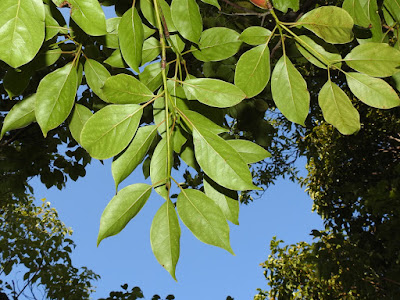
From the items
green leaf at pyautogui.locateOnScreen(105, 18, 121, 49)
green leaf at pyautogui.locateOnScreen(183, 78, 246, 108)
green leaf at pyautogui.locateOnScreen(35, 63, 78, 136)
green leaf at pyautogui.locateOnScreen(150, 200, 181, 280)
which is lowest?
green leaf at pyautogui.locateOnScreen(150, 200, 181, 280)

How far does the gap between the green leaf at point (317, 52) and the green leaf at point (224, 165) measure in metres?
0.27

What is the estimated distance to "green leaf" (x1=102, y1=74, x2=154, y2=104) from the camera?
26.9 inches

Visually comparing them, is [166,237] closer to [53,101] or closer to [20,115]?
[53,101]

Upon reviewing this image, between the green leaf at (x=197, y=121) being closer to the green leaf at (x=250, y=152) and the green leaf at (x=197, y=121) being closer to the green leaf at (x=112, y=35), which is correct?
the green leaf at (x=250, y=152)

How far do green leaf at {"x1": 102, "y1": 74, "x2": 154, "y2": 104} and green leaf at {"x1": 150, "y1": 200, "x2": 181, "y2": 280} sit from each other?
20 cm

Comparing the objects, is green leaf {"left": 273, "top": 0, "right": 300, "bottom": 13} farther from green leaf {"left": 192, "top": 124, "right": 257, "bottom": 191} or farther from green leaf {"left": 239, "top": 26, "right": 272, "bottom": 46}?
green leaf {"left": 192, "top": 124, "right": 257, "bottom": 191}

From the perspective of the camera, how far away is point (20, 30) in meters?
0.55

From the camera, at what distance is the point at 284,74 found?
0.77 m

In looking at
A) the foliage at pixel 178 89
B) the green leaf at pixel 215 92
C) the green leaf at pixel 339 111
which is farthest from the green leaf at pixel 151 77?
the green leaf at pixel 339 111

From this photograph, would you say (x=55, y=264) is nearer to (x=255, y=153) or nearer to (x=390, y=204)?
(x=390, y=204)

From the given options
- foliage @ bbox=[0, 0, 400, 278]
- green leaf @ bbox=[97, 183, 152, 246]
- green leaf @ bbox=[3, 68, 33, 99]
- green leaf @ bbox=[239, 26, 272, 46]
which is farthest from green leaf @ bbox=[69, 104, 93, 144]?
green leaf @ bbox=[239, 26, 272, 46]

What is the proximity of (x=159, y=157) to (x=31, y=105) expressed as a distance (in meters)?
0.35

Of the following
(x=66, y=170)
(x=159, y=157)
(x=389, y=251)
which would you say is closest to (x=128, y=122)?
(x=159, y=157)

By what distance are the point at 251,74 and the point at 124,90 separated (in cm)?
24
